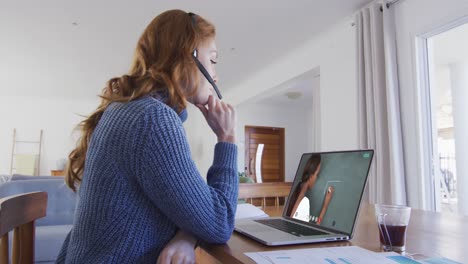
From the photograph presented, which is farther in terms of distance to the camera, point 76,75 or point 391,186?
point 76,75

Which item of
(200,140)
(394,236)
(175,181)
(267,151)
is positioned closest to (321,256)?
(394,236)

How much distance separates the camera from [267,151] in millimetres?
7793

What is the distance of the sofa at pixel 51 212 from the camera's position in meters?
2.35

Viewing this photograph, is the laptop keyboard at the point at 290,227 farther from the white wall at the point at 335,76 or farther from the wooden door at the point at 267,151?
the wooden door at the point at 267,151

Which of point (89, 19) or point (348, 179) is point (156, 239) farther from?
point (89, 19)

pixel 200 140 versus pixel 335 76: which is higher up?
pixel 335 76

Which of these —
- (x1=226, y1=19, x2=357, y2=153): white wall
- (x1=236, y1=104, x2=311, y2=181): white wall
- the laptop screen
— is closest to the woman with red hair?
the laptop screen

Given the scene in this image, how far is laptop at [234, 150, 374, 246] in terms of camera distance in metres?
0.77

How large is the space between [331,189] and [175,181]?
439 mm

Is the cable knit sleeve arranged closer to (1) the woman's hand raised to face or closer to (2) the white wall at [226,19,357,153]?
(1) the woman's hand raised to face

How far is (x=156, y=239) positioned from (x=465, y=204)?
4482 millimetres

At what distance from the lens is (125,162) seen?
648mm

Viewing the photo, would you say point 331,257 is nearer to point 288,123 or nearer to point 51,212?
point 51,212

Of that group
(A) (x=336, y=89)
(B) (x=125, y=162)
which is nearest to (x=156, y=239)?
(B) (x=125, y=162)
